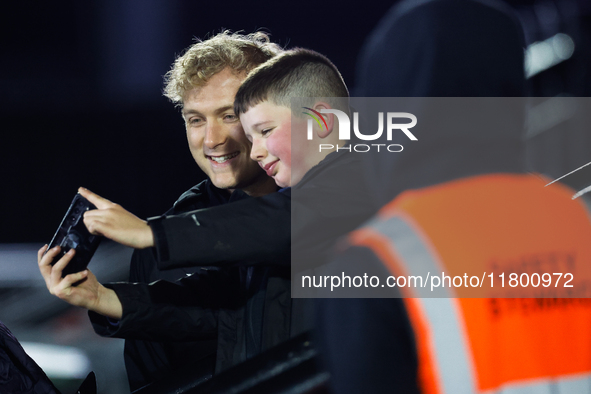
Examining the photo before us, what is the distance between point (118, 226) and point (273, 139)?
1.40 feet

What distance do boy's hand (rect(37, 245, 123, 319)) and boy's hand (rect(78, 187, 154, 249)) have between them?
14 centimetres

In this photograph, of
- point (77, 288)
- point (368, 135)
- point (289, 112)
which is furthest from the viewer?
point (289, 112)

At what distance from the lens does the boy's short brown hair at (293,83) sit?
4.33 feet

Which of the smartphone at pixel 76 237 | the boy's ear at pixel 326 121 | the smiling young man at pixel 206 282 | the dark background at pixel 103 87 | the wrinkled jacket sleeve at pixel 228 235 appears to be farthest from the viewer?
the dark background at pixel 103 87

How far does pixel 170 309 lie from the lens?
1.37 metres

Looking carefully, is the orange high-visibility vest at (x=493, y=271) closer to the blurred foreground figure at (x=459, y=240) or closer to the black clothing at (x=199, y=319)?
the blurred foreground figure at (x=459, y=240)

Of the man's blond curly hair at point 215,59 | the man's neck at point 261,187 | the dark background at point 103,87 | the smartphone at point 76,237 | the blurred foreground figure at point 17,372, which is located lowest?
the blurred foreground figure at point 17,372

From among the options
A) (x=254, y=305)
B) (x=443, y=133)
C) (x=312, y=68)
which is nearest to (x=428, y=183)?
(x=443, y=133)

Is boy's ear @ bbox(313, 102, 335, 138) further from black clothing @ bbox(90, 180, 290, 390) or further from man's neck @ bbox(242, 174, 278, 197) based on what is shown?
man's neck @ bbox(242, 174, 278, 197)

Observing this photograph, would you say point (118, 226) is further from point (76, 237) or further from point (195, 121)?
point (195, 121)

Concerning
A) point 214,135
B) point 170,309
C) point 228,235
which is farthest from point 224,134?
point 228,235

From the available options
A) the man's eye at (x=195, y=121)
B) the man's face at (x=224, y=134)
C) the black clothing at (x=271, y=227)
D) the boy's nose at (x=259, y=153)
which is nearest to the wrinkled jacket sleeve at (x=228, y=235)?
the black clothing at (x=271, y=227)

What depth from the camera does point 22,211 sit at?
6121 mm

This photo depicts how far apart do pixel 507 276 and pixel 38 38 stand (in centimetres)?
660
